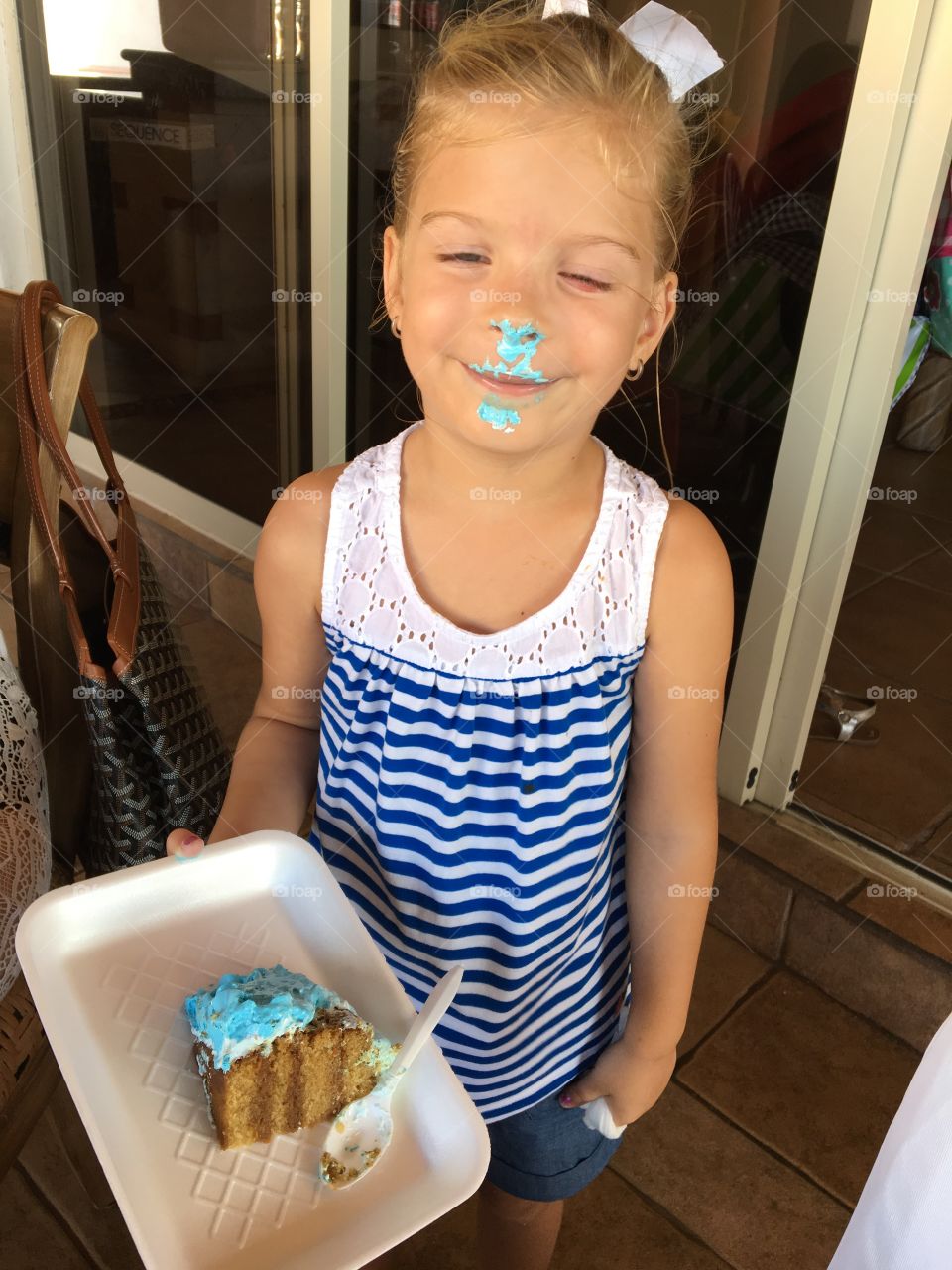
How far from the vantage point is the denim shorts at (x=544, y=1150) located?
915 millimetres

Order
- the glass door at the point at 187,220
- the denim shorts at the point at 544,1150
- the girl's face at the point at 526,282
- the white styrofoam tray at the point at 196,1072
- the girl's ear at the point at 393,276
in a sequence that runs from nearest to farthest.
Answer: the white styrofoam tray at the point at 196,1072
the girl's face at the point at 526,282
the girl's ear at the point at 393,276
the denim shorts at the point at 544,1150
the glass door at the point at 187,220

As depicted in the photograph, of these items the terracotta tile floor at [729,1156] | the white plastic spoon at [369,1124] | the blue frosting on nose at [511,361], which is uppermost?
the blue frosting on nose at [511,361]

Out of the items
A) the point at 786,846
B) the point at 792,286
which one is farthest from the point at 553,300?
the point at 786,846

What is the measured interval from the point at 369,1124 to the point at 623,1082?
33 cm

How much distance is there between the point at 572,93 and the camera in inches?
28.4

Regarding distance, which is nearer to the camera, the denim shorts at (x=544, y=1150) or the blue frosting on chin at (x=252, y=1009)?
the blue frosting on chin at (x=252, y=1009)

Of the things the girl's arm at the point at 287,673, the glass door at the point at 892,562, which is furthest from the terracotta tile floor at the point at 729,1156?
the girl's arm at the point at 287,673

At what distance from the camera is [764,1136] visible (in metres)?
1.31

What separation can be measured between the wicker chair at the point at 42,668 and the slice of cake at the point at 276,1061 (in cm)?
32

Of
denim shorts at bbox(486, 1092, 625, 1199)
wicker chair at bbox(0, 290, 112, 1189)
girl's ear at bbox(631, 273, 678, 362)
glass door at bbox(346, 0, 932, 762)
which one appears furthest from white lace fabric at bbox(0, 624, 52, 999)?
glass door at bbox(346, 0, 932, 762)

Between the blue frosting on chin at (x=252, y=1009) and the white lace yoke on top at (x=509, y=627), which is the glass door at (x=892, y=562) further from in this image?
the blue frosting on chin at (x=252, y=1009)

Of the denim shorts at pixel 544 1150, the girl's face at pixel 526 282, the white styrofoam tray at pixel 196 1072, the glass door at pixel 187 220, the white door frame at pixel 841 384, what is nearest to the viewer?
the white styrofoam tray at pixel 196 1072

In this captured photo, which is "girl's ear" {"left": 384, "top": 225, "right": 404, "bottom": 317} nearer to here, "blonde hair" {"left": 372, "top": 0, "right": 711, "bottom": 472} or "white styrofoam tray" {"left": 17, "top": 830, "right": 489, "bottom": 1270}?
"blonde hair" {"left": 372, "top": 0, "right": 711, "bottom": 472}

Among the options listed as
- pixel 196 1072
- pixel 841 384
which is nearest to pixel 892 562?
pixel 841 384
